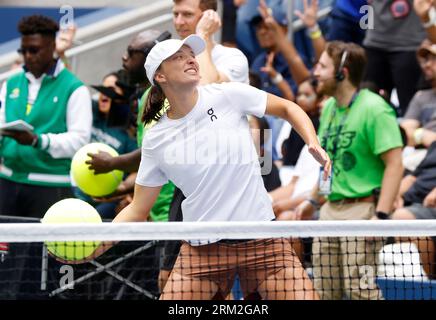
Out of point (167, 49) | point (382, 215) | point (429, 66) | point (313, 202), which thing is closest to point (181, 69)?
point (167, 49)

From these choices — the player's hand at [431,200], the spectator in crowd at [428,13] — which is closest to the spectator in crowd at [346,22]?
the spectator in crowd at [428,13]

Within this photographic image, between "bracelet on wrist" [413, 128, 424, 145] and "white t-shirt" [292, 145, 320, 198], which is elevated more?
"bracelet on wrist" [413, 128, 424, 145]

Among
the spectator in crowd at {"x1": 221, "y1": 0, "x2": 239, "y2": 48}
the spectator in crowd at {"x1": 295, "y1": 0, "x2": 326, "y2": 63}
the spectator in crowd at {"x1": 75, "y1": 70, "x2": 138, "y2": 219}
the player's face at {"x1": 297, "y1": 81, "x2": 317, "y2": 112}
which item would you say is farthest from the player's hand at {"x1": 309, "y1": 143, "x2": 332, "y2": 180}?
the spectator in crowd at {"x1": 221, "y1": 0, "x2": 239, "y2": 48}

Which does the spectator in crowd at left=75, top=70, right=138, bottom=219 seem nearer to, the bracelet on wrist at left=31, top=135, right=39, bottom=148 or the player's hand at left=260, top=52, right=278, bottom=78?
the bracelet on wrist at left=31, top=135, right=39, bottom=148

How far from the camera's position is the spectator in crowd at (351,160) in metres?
7.88

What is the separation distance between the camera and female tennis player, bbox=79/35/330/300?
594 cm

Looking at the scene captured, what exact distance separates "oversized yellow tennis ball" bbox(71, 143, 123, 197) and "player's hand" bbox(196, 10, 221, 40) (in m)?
1.18

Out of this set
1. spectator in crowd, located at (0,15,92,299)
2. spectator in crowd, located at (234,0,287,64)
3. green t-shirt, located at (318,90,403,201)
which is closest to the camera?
green t-shirt, located at (318,90,403,201)

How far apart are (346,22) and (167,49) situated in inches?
211

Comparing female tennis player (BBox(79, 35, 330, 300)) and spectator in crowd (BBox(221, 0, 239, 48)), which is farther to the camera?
spectator in crowd (BBox(221, 0, 239, 48))

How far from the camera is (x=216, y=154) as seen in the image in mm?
5922

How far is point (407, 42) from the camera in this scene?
34.2ft

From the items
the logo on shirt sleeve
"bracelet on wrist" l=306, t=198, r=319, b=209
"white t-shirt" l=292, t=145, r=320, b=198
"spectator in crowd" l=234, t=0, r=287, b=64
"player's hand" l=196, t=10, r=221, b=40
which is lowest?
the logo on shirt sleeve
